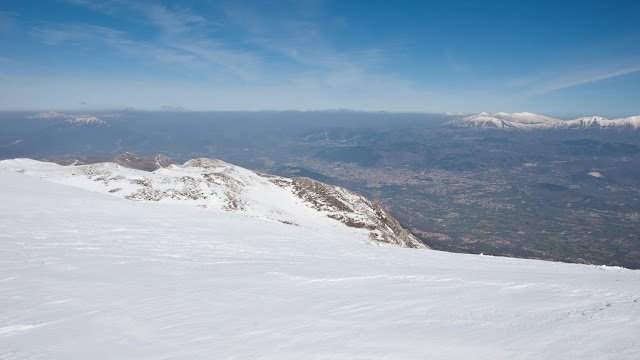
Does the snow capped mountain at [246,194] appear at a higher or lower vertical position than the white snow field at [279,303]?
lower

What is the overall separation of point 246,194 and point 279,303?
43821mm

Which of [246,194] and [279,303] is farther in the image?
[246,194]

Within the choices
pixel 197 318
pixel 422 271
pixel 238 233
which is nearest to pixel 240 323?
pixel 197 318

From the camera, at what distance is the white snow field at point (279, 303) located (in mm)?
5914

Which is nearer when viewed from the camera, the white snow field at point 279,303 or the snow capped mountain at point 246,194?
the white snow field at point 279,303

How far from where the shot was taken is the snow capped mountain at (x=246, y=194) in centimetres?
4350

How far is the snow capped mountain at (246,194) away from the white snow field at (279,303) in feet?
89.0

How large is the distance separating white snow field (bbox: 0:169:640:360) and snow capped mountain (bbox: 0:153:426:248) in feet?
89.0

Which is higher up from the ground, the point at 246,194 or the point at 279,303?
the point at 279,303

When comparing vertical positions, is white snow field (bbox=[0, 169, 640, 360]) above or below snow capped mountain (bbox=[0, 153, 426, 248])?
above

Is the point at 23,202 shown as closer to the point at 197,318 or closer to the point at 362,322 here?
the point at 197,318

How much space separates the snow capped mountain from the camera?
43.5 metres

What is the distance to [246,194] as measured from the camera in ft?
167

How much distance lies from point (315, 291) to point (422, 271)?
5760 millimetres
